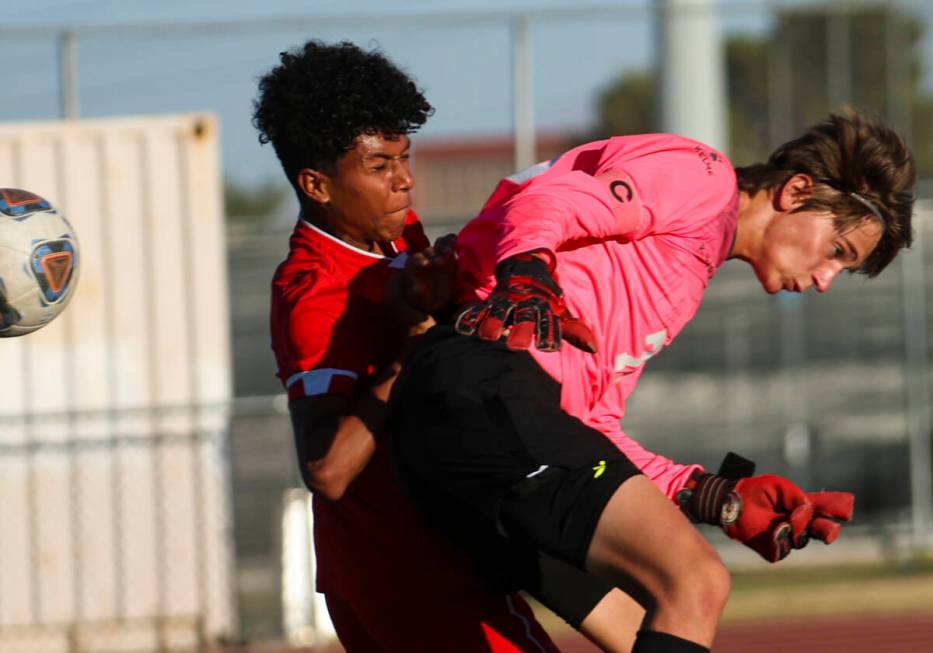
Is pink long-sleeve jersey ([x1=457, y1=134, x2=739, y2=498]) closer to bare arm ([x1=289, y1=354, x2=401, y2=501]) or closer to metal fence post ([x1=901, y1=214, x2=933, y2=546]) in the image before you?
bare arm ([x1=289, y1=354, x2=401, y2=501])

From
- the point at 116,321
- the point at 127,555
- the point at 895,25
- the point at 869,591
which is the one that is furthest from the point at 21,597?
the point at 895,25

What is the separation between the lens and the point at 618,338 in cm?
359

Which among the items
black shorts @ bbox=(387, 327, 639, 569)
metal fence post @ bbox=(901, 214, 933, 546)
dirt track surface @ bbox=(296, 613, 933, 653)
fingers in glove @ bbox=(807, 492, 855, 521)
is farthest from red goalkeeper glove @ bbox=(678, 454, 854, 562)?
metal fence post @ bbox=(901, 214, 933, 546)

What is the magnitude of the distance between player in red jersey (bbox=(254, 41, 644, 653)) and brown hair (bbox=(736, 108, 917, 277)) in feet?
3.05

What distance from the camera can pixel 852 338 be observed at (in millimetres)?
11555

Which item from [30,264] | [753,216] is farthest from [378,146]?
[30,264]

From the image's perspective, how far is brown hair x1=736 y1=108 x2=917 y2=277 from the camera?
12.1 ft

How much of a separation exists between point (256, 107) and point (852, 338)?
335 inches

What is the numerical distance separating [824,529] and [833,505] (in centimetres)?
6

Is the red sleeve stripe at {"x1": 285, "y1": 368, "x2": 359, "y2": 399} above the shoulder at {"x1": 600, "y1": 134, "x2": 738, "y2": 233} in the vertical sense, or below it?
below

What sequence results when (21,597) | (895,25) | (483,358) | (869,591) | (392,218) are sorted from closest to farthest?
1. (483,358)
2. (392,218)
3. (21,597)
4. (869,591)
5. (895,25)

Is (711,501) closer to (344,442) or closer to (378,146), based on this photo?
(344,442)

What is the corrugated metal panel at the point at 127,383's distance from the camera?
8.91 meters

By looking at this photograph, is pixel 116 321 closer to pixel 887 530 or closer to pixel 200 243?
pixel 200 243
